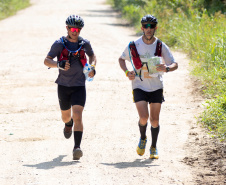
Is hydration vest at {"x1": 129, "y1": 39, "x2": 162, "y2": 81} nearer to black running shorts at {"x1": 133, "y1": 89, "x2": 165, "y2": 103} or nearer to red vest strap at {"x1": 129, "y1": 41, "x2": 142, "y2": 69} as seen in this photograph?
red vest strap at {"x1": 129, "y1": 41, "x2": 142, "y2": 69}

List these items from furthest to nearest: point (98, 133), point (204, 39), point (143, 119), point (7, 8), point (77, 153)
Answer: point (7, 8)
point (204, 39)
point (98, 133)
point (143, 119)
point (77, 153)

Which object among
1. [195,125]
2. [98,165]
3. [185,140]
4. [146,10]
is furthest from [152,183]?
[146,10]

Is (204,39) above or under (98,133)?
above

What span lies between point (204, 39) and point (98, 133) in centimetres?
694

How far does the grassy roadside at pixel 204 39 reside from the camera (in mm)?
9227

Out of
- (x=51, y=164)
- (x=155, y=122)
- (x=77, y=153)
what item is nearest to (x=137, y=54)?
(x=155, y=122)

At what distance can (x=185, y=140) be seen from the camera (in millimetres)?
8461

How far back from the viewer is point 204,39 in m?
15.0

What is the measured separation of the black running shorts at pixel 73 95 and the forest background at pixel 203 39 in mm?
2173

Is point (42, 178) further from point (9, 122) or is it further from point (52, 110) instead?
point (52, 110)

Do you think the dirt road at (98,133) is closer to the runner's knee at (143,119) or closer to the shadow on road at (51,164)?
the shadow on road at (51,164)

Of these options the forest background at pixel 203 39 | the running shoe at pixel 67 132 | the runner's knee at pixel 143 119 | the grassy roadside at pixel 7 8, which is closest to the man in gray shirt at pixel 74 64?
the runner's knee at pixel 143 119

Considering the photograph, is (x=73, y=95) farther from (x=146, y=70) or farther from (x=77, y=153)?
(x=146, y=70)

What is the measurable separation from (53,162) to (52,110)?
11.4ft
